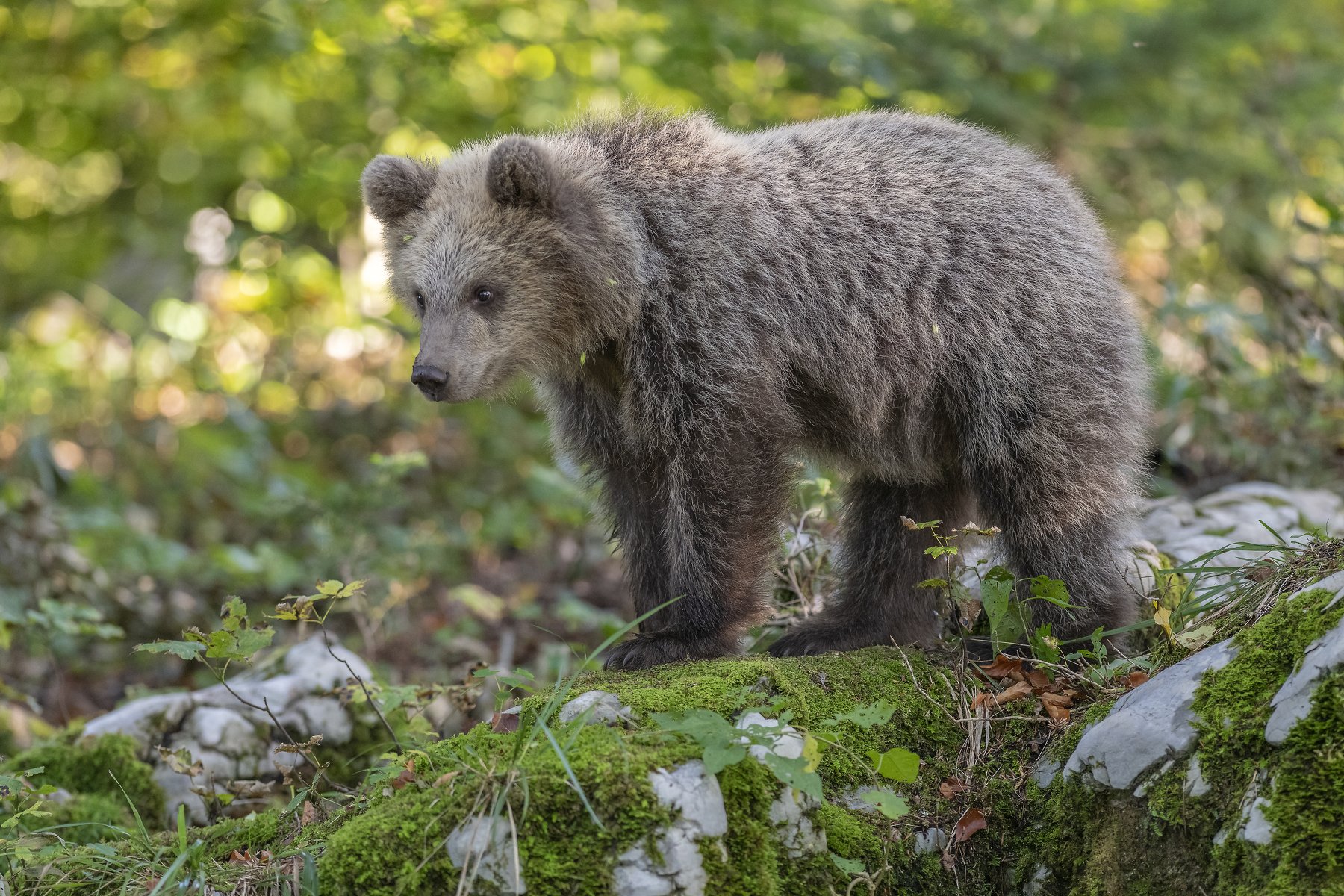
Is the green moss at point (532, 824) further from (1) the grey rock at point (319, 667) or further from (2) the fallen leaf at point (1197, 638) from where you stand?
(1) the grey rock at point (319, 667)

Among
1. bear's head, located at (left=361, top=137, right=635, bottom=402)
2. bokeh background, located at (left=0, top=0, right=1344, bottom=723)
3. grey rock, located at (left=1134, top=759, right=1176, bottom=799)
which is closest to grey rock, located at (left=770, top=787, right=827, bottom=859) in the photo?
grey rock, located at (left=1134, top=759, right=1176, bottom=799)

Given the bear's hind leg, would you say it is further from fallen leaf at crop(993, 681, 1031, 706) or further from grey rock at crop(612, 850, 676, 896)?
grey rock at crop(612, 850, 676, 896)

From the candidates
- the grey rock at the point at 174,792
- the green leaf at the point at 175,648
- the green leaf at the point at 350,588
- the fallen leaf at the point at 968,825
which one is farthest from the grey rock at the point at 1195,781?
the grey rock at the point at 174,792

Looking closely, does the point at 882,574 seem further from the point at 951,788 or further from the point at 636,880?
the point at 636,880

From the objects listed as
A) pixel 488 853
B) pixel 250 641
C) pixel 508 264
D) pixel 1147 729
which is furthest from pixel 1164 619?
pixel 250 641

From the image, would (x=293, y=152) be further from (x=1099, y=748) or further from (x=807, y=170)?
(x=1099, y=748)

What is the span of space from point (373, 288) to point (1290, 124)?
8408 mm

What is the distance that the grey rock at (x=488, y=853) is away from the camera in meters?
2.86

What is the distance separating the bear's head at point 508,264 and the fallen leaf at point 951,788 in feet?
6.81

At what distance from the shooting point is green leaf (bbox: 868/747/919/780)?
3219 millimetres

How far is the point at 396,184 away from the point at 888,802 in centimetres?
Result: 316

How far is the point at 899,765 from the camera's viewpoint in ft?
10.6

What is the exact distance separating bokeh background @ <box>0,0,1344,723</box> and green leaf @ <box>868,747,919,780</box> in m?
3.50

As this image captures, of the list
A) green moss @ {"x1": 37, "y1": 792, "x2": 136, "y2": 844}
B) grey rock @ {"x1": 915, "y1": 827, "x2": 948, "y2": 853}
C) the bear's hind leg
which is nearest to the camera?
grey rock @ {"x1": 915, "y1": 827, "x2": 948, "y2": 853}
